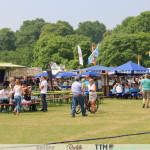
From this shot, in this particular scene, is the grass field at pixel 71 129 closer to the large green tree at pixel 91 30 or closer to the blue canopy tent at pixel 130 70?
the blue canopy tent at pixel 130 70

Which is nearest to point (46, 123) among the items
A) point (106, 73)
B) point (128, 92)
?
point (128, 92)

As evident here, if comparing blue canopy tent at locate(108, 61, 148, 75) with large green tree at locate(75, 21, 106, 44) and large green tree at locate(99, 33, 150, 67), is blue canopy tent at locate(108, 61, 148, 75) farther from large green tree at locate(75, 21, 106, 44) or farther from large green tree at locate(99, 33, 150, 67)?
large green tree at locate(75, 21, 106, 44)

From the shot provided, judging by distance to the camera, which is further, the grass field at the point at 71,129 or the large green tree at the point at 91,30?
the large green tree at the point at 91,30

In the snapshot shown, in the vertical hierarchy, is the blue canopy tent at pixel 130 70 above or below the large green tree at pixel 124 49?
below

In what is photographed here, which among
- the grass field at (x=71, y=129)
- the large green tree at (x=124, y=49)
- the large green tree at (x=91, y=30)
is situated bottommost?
the grass field at (x=71, y=129)

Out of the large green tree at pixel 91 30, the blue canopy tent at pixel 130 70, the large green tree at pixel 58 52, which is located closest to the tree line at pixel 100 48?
the large green tree at pixel 58 52

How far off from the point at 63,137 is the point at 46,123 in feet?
11.1

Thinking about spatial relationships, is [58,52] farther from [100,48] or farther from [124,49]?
[124,49]

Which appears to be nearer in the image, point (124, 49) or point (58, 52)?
point (124, 49)

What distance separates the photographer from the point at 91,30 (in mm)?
142750

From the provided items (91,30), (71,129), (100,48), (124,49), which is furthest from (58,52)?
(91,30)

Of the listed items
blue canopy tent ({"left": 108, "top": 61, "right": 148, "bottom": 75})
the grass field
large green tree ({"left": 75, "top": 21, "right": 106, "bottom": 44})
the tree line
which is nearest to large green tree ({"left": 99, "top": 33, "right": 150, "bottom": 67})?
the tree line

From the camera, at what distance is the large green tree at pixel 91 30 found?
140 metres

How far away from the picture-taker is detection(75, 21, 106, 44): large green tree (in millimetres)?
140125
